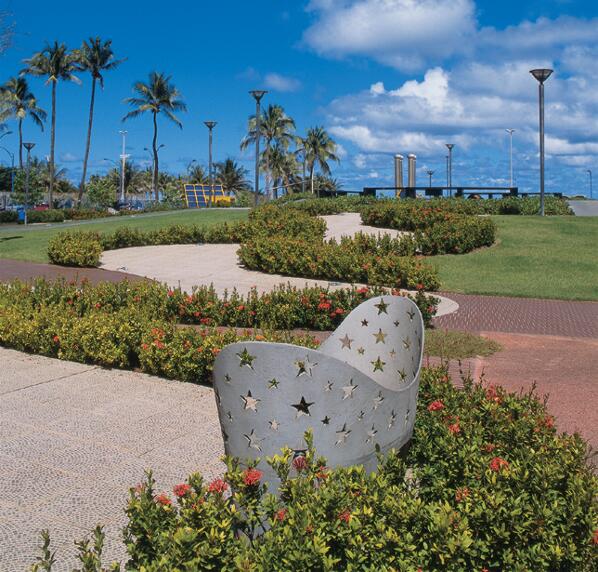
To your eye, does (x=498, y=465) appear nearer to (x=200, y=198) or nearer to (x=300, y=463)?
(x=300, y=463)

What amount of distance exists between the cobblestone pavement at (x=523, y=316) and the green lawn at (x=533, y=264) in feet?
2.41

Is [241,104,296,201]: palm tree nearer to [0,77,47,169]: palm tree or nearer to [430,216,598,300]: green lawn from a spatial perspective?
[0,77,47,169]: palm tree

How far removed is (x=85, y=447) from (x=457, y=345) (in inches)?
183

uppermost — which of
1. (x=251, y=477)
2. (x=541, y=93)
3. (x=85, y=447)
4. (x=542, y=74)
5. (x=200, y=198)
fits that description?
(x=542, y=74)

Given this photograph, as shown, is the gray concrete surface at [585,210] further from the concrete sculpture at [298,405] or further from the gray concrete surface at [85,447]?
the concrete sculpture at [298,405]

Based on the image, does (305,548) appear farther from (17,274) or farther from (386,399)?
(17,274)

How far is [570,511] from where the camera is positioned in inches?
122

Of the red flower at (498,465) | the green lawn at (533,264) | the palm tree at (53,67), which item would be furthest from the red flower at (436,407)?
the palm tree at (53,67)

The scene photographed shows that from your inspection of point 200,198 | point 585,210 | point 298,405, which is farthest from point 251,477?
point 200,198

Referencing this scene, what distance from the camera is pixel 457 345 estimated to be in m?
8.13

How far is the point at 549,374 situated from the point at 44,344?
538cm

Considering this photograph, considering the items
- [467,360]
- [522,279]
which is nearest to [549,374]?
[467,360]

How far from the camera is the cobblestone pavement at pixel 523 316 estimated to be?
32.0ft

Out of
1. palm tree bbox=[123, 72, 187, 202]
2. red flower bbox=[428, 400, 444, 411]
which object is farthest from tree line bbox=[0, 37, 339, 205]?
red flower bbox=[428, 400, 444, 411]
